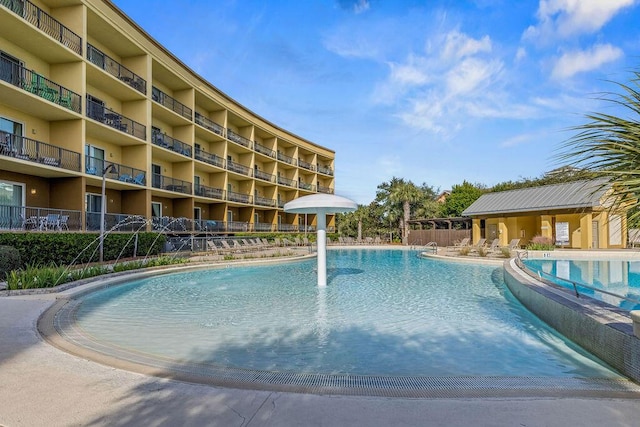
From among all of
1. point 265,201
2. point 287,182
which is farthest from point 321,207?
point 287,182

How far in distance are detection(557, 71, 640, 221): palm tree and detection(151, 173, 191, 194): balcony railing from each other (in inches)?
894

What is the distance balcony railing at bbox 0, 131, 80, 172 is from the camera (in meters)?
14.0

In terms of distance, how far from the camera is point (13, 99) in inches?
568

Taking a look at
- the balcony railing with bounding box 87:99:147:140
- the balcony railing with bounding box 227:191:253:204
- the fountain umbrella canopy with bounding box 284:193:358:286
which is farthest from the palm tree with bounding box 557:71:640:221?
the balcony railing with bounding box 227:191:253:204

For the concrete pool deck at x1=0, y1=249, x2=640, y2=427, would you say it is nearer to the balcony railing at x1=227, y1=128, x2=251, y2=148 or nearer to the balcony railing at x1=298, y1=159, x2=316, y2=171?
the balcony railing at x1=227, y1=128, x2=251, y2=148

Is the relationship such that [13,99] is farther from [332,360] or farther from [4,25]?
[332,360]

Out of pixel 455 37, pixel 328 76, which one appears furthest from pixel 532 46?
pixel 328 76

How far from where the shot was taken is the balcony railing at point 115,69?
18.8 metres

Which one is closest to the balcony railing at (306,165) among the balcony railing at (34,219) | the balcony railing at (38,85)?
the balcony railing at (38,85)

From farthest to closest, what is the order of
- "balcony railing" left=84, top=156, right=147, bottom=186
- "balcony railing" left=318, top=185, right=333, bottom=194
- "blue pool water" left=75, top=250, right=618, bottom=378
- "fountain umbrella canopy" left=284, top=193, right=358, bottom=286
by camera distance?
"balcony railing" left=318, top=185, right=333, bottom=194 → "balcony railing" left=84, top=156, right=147, bottom=186 → "fountain umbrella canopy" left=284, top=193, right=358, bottom=286 → "blue pool water" left=75, top=250, right=618, bottom=378

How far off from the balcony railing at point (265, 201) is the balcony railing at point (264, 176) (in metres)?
1.99

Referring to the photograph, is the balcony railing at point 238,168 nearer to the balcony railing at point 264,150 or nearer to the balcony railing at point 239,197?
the balcony railing at point 239,197

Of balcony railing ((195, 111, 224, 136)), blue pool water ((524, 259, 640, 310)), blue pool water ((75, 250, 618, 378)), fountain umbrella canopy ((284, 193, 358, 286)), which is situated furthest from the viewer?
balcony railing ((195, 111, 224, 136))

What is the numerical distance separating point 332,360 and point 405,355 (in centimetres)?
108
